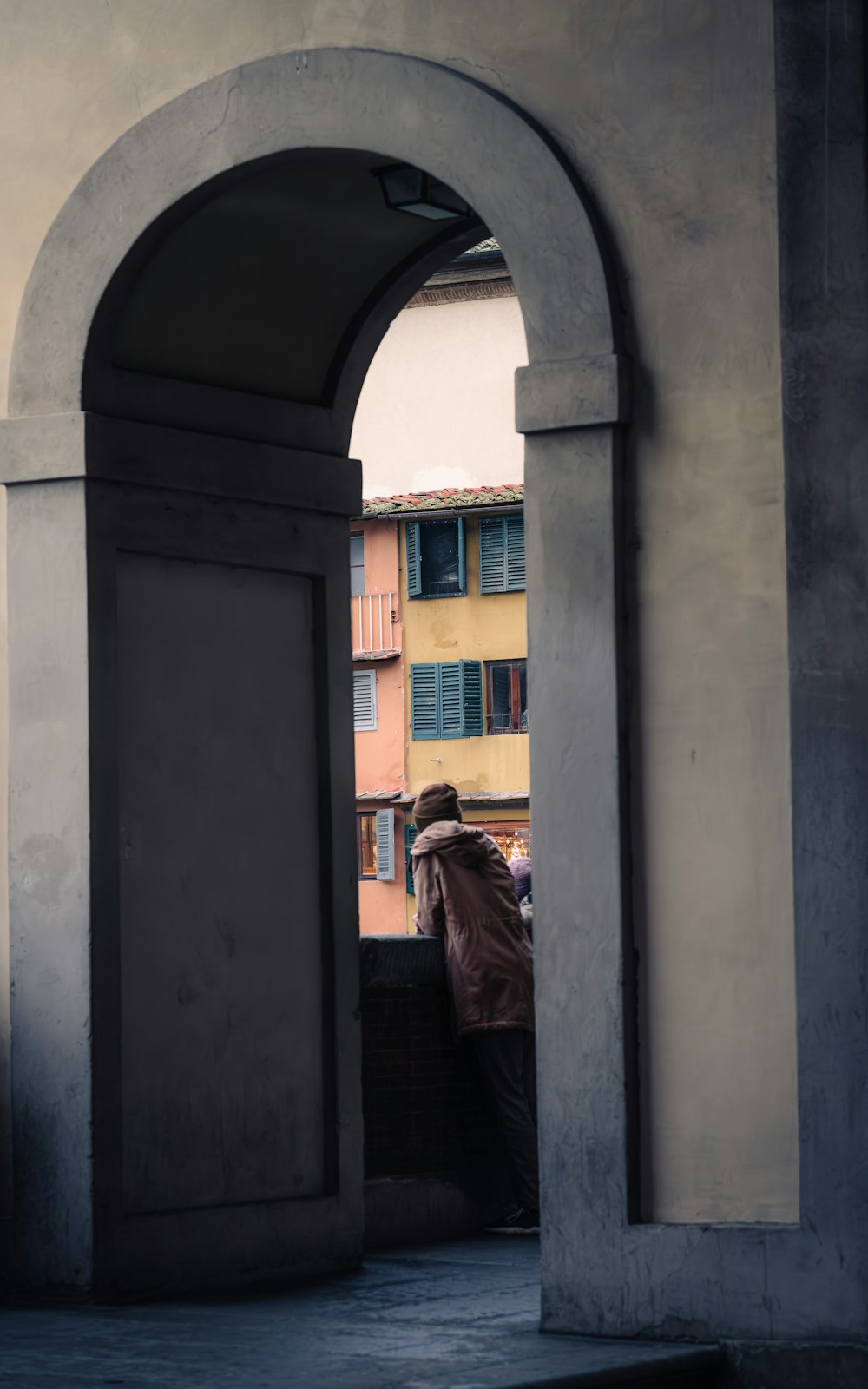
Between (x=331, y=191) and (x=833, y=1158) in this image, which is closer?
(x=833, y=1158)

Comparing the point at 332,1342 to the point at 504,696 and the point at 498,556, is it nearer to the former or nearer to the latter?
the point at 498,556

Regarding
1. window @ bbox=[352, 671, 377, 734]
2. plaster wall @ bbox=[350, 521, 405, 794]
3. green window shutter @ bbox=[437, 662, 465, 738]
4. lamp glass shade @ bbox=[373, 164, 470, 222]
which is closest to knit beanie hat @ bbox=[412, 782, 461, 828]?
lamp glass shade @ bbox=[373, 164, 470, 222]

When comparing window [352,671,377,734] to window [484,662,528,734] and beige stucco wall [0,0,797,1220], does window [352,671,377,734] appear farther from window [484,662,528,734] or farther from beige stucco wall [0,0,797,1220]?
beige stucco wall [0,0,797,1220]

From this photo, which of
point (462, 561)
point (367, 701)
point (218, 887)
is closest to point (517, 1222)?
point (218, 887)

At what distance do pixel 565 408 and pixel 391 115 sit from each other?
4.02 feet

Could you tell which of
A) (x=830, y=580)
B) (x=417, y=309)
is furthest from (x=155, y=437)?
(x=417, y=309)

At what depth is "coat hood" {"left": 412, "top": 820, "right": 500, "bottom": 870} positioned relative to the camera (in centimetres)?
971

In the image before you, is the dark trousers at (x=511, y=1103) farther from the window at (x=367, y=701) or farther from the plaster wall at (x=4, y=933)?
the window at (x=367, y=701)

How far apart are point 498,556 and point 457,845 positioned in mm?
28254

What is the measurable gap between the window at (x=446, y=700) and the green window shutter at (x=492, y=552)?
1.51 m

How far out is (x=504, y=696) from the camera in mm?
38406

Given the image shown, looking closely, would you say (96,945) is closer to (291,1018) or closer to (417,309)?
(291,1018)

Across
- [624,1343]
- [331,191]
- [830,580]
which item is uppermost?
[331,191]

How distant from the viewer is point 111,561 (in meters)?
7.91
